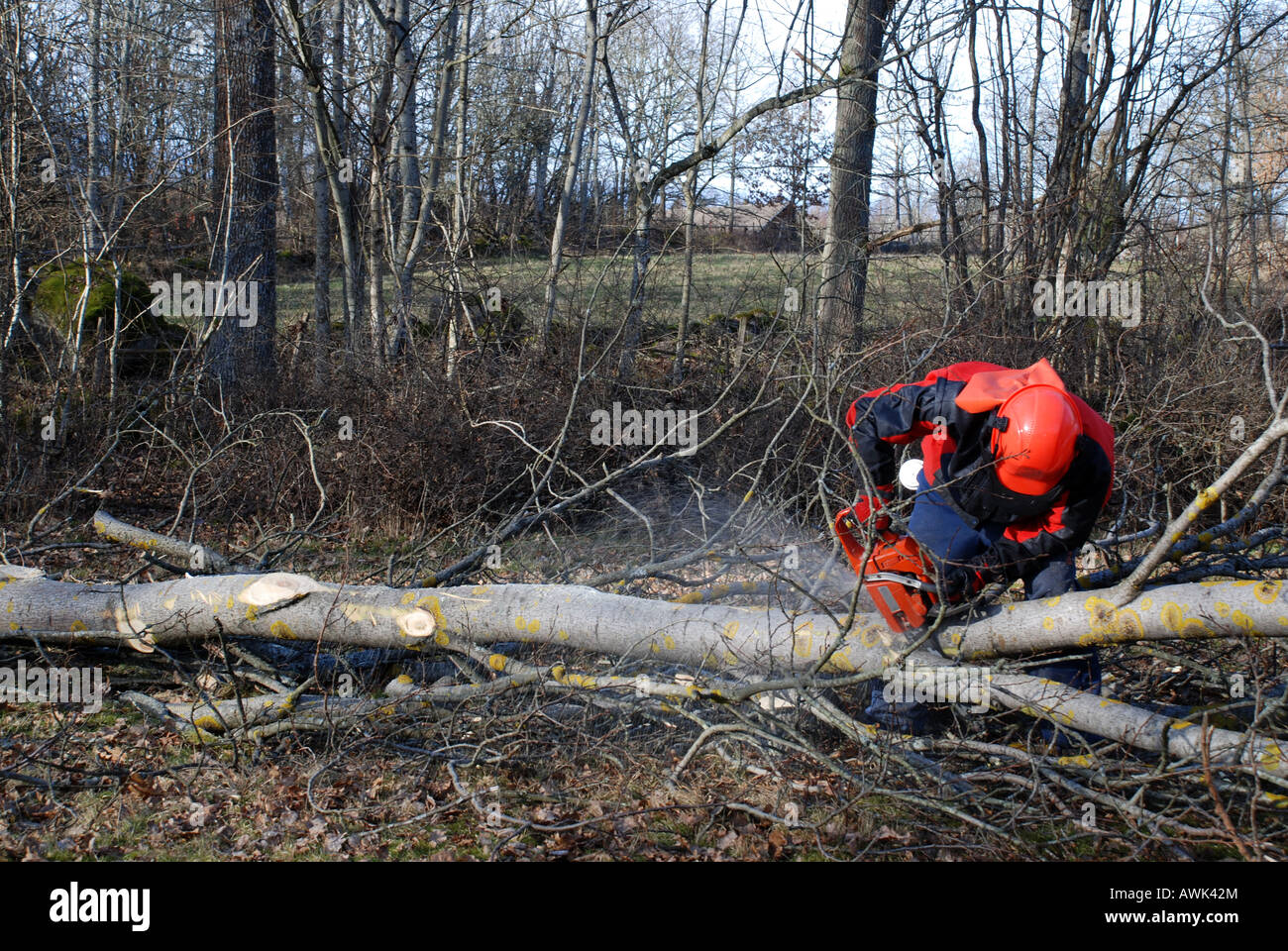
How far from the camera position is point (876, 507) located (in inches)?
154

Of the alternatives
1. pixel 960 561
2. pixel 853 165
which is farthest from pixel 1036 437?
pixel 853 165

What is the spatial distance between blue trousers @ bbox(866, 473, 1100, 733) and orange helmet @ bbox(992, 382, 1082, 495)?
344mm

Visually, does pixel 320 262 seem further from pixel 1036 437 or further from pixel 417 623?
pixel 1036 437

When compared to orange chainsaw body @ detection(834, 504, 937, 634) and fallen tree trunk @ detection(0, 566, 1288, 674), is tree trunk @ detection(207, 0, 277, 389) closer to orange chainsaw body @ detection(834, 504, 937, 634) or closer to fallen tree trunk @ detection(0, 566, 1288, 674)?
fallen tree trunk @ detection(0, 566, 1288, 674)

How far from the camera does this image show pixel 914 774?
11.0 feet

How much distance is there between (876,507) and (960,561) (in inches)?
19.3

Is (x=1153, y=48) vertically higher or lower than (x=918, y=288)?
higher

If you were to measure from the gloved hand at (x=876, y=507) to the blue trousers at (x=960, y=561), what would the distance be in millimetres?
150

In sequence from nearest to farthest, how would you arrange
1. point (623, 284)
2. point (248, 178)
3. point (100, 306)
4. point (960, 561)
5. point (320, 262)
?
point (960, 561) → point (623, 284) → point (248, 178) → point (100, 306) → point (320, 262)

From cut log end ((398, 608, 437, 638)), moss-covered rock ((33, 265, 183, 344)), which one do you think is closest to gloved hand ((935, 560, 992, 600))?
cut log end ((398, 608, 437, 638))

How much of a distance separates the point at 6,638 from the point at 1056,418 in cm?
511

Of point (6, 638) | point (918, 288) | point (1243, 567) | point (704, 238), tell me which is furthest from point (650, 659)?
point (704, 238)

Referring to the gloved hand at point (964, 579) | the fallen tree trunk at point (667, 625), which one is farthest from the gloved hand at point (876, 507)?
the fallen tree trunk at point (667, 625)

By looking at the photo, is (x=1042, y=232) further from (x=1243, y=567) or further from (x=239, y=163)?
(x=239, y=163)
